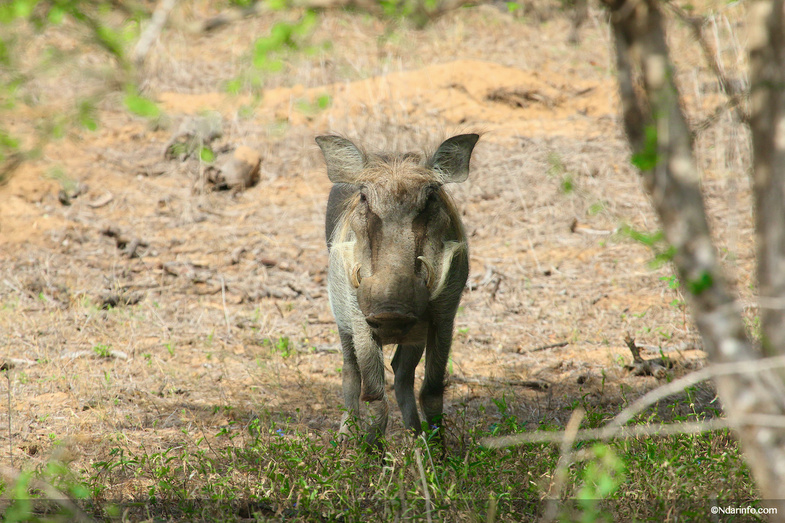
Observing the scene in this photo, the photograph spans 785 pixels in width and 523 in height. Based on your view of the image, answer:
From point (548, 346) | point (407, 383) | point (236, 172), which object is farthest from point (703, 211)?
point (236, 172)

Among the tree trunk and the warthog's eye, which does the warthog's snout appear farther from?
the tree trunk

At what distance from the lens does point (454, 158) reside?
3.70 m

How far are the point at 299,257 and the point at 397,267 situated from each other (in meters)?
4.27

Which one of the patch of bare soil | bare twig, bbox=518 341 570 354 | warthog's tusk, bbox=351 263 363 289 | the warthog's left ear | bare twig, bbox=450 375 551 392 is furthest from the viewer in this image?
bare twig, bbox=518 341 570 354

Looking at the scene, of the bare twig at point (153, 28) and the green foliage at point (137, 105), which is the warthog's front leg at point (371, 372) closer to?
the green foliage at point (137, 105)

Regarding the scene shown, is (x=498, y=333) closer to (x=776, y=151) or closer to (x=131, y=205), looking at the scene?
(x=776, y=151)

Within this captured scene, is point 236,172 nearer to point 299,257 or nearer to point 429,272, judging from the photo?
point 299,257

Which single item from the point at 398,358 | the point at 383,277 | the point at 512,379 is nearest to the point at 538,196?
the point at 512,379

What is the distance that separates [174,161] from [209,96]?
73.0 inches

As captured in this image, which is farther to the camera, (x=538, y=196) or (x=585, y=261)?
(x=538, y=196)

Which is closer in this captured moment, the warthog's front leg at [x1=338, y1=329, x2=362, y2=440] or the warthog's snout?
the warthog's snout

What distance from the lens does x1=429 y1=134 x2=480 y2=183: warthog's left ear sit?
11.9ft

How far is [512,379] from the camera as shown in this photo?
478 centimetres

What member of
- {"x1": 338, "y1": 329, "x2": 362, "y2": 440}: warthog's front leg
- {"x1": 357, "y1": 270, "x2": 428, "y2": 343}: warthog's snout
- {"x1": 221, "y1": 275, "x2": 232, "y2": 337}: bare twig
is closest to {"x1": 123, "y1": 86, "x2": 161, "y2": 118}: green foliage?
{"x1": 357, "y1": 270, "x2": 428, "y2": 343}: warthog's snout
